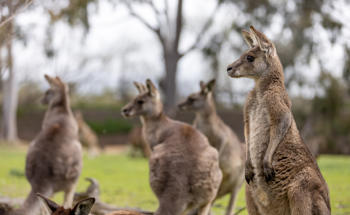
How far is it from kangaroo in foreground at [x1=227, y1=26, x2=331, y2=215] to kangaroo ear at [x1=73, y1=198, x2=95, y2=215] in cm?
115

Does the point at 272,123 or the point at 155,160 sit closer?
the point at 272,123

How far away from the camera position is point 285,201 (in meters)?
2.87

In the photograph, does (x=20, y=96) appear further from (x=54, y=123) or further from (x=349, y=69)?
(x=54, y=123)

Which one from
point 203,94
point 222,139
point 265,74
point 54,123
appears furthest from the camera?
point 203,94

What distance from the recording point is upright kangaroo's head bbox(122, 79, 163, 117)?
5164mm

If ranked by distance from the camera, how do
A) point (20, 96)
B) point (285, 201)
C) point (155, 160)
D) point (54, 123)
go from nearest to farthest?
point (285, 201) < point (155, 160) < point (54, 123) < point (20, 96)

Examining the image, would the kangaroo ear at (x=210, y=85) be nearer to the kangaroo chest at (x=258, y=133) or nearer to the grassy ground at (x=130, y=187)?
the grassy ground at (x=130, y=187)

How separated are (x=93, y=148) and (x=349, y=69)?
9.21 meters

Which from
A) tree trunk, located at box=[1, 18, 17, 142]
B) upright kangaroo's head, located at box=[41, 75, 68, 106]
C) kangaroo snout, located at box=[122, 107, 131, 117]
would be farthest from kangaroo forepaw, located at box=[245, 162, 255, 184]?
tree trunk, located at box=[1, 18, 17, 142]

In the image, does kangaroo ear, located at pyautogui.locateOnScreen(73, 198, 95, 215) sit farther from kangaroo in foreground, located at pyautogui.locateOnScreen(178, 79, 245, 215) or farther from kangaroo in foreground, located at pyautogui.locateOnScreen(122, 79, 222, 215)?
kangaroo in foreground, located at pyautogui.locateOnScreen(178, 79, 245, 215)

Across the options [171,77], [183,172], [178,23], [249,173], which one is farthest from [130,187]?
[178,23]

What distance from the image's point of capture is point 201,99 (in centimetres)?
632

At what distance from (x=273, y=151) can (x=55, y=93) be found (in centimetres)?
370

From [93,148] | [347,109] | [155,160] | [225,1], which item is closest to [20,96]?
[93,148]
